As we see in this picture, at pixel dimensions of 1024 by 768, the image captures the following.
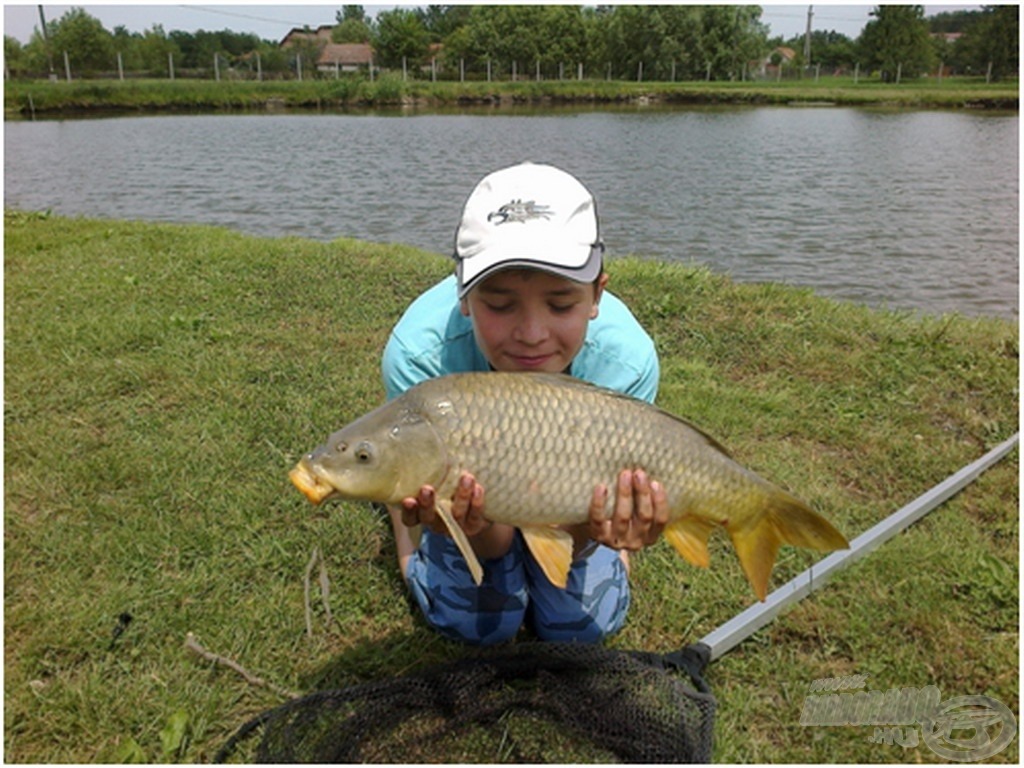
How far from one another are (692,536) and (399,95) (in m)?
31.5

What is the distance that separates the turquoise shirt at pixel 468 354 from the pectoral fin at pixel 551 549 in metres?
0.47

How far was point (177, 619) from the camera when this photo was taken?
1.82m

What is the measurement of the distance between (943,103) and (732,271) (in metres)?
26.7

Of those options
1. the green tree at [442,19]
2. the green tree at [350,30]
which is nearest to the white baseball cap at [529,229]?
the green tree at [442,19]

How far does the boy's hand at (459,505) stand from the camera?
50.2 inches

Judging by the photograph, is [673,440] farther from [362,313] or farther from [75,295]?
[75,295]

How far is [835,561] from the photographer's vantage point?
1985mm

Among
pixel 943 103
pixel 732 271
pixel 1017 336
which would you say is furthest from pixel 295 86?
pixel 1017 336

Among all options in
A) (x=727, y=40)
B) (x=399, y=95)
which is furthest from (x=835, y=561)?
(x=727, y=40)

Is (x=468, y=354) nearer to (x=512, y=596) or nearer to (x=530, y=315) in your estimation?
(x=530, y=315)

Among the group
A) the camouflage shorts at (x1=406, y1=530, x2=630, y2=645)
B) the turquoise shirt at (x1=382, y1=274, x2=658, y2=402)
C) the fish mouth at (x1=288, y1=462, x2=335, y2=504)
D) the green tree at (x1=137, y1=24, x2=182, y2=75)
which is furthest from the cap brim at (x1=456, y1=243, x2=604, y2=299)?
the green tree at (x1=137, y1=24, x2=182, y2=75)

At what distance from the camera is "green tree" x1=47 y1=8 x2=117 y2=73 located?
3734 cm

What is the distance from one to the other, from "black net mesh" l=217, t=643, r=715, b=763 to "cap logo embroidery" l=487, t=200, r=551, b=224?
0.85m

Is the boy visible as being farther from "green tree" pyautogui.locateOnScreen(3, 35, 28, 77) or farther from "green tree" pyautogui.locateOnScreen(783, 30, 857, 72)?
"green tree" pyautogui.locateOnScreen(783, 30, 857, 72)
